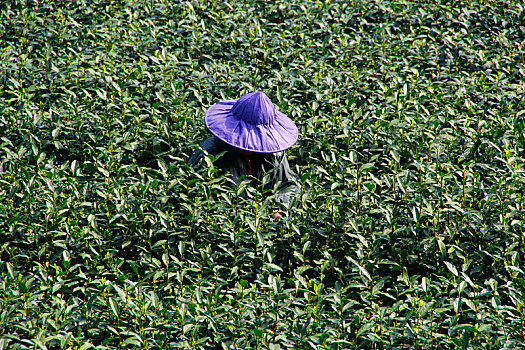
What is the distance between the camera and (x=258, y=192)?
145 inches

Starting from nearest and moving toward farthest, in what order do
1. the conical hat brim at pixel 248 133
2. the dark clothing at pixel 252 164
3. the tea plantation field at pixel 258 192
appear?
the tea plantation field at pixel 258 192 → the conical hat brim at pixel 248 133 → the dark clothing at pixel 252 164

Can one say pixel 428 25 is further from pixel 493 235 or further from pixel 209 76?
pixel 493 235

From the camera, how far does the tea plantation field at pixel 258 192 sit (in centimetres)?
297

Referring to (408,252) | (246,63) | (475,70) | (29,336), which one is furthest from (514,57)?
(29,336)

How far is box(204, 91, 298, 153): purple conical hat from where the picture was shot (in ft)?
12.6

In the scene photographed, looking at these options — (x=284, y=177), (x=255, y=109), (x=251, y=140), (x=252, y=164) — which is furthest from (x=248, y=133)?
(x=284, y=177)

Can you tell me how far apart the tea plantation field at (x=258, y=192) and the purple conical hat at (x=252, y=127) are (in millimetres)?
261

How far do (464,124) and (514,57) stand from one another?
1.31 m

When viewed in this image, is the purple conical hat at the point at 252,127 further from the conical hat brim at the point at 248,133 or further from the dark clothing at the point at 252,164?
the dark clothing at the point at 252,164

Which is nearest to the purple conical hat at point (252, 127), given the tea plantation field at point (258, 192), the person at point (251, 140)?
the person at point (251, 140)

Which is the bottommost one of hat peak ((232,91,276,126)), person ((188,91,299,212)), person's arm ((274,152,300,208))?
person's arm ((274,152,300,208))

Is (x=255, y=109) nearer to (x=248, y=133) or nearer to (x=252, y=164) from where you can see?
(x=248, y=133)

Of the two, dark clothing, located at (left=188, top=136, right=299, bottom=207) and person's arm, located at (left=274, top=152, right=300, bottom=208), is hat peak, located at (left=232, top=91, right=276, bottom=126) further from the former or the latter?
person's arm, located at (left=274, top=152, right=300, bottom=208)

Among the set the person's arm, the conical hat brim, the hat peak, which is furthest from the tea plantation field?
the hat peak
